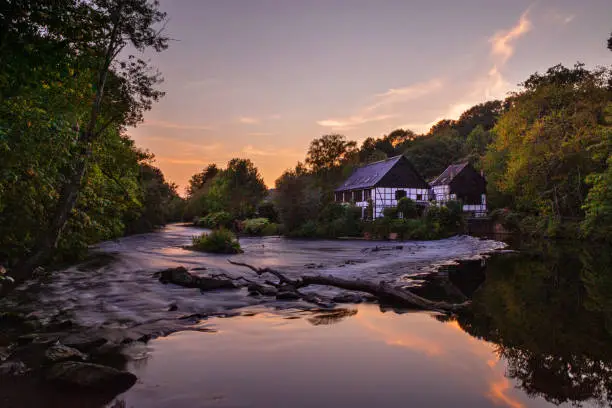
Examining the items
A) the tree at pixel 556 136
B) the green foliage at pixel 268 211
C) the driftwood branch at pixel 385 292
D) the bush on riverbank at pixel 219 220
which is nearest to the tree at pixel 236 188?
the bush on riverbank at pixel 219 220

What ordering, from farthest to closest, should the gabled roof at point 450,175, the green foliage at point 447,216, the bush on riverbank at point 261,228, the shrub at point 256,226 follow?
the gabled roof at point 450,175 → the shrub at point 256,226 → the bush on riverbank at point 261,228 → the green foliage at point 447,216

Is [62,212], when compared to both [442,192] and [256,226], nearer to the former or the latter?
[256,226]

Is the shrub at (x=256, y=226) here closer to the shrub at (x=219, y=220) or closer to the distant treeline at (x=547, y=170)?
the distant treeline at (x=547, y=170)

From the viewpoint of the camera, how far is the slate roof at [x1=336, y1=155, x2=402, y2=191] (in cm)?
5912

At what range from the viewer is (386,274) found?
19094 millimetres

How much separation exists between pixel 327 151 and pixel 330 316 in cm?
7983

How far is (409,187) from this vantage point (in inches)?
2330

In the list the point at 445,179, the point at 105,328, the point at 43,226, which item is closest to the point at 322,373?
the point at 105,328

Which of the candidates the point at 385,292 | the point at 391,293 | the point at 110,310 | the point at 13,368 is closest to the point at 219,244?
the point at 110,310

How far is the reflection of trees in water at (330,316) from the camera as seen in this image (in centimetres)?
1024

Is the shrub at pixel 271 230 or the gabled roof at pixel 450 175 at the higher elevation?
the gabled roof at pixel 450 175

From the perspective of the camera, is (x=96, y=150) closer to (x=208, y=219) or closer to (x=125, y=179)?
(x=125, y=179)

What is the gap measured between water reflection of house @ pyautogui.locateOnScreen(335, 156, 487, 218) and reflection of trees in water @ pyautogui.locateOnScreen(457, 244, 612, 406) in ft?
125

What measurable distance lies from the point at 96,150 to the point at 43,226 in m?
4.36
